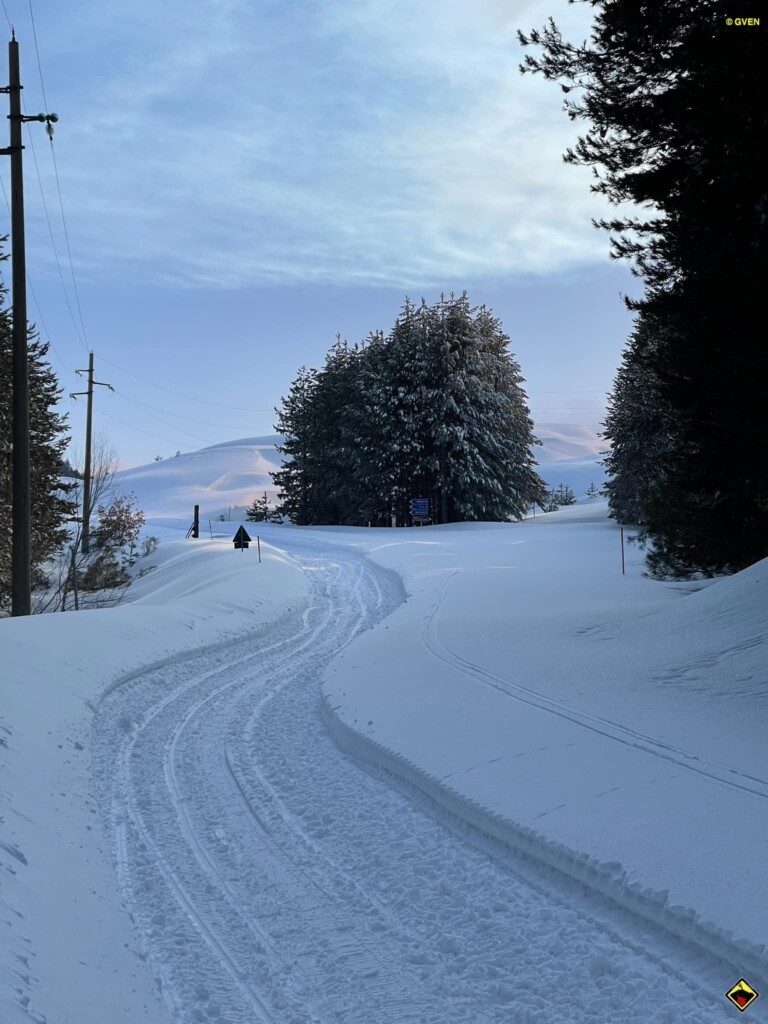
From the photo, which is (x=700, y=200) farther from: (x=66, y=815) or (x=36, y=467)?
(x=36, y=467)

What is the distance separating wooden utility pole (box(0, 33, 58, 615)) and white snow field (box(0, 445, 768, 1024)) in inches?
62.8

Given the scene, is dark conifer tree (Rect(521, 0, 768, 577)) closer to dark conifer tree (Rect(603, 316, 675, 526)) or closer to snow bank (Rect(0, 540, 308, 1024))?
snow bank (Rect(0, 540, 308, 1024))

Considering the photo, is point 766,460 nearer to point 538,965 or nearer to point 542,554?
point 538,965

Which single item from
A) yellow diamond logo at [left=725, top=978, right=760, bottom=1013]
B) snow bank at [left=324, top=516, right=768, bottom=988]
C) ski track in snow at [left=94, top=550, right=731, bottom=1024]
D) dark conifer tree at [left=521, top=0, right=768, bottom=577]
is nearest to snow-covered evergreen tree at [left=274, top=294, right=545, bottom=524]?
snow bank at [left=324, top=516, right=768, bottom=988]

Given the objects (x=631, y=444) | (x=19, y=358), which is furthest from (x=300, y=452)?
(x=19, y=358)

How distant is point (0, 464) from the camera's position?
25.7m

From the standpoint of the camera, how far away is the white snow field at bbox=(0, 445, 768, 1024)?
418 centimetres

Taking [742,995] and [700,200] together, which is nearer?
[742,995]

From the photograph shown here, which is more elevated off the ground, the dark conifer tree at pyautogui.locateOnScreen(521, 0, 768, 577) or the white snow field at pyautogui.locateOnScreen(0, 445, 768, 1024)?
the dark conifer tree at pyautogui.locateOnScreen(521, 0, 768, 577)

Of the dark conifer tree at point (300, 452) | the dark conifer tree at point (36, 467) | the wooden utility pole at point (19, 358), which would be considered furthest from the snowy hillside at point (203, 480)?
the wooden utility pole at point (19, 358)

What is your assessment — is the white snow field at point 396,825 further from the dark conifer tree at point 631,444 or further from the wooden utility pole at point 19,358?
the dark conifer tree at point 631,444

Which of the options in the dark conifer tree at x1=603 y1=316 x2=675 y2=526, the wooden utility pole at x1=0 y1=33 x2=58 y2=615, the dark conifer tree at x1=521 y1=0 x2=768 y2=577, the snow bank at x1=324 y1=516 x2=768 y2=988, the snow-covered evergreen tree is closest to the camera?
the snow bank at x1=324 y1=516 x2=768 y2=988

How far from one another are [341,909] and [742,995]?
2.34 metres

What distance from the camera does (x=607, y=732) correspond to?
7660 mm
